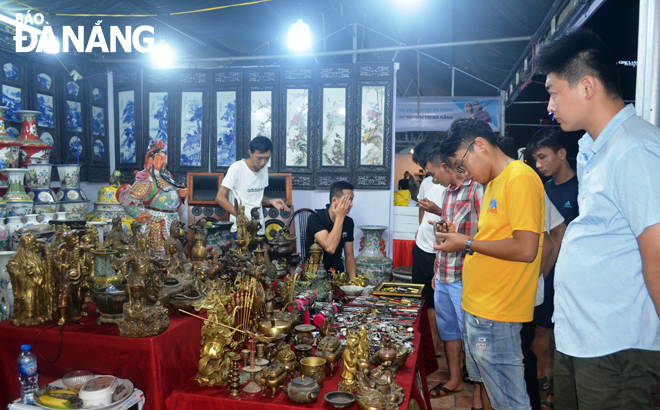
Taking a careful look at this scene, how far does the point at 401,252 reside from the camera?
598cm

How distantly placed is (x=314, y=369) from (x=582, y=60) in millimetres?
1454

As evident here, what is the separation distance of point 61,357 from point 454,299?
87.6 inches

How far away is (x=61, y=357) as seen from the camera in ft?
6.20

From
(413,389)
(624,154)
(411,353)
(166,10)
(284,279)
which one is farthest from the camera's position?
(166,10)

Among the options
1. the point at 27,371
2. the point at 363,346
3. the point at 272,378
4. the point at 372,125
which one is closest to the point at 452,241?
the point at 363,346

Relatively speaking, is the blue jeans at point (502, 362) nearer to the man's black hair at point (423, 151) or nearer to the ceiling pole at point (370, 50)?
the man's black hair at point (423, 151)

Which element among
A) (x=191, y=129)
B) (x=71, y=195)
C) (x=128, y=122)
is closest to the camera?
(x=71, y=195)

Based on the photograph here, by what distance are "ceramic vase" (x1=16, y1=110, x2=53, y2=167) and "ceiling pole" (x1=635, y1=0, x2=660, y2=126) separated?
5.35 m

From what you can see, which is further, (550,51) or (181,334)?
(181,334)

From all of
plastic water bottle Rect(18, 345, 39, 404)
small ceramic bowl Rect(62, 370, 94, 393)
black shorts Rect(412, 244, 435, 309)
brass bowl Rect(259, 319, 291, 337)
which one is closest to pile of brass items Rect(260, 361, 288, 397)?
brass bowl Rect(259, 319, 291, 337)

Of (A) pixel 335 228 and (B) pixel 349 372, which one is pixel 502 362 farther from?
(A) pixel 335 228

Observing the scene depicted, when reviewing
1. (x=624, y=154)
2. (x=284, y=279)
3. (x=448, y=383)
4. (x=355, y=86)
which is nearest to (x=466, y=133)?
(x=624, y=154)

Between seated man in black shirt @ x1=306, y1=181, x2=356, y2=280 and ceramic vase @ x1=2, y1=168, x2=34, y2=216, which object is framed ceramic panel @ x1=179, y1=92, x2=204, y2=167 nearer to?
ceramic vase @ x1=2, y1=168, x2=34, y2=216

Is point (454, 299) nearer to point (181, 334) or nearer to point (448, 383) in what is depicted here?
point (448, 383)
